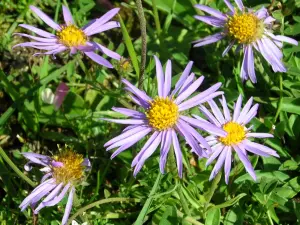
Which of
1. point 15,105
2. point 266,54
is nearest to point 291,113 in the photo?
point 266,54

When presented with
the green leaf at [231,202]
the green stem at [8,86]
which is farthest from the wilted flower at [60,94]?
the green leaf at [231,202]

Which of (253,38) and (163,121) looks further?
(253,38)

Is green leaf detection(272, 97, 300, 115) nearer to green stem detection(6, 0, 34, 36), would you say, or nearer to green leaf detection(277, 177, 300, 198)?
green leaf detection(277, 177, 300, 198)

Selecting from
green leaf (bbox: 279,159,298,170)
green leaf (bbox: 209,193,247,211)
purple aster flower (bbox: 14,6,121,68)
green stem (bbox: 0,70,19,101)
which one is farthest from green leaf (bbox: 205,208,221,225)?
green stem (bbox: 0,70,19,101)

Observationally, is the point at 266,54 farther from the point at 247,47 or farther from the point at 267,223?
the point at 267,223

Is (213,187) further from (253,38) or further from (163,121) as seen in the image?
(253,38)

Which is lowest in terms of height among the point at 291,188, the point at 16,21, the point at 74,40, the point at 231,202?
the point at 231,202

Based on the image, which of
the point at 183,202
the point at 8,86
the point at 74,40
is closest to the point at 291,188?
the point at 183,202
